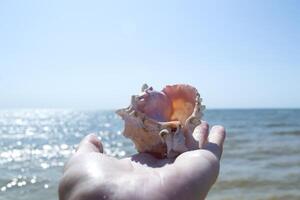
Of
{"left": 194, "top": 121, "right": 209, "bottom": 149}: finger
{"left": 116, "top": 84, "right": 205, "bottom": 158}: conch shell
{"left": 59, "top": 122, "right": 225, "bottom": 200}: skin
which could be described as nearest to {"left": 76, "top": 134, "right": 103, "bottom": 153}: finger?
{"left": 59, "top": 122, "right": 225, "bottom": 200}: skin

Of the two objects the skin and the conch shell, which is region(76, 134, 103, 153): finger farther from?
the conch shell

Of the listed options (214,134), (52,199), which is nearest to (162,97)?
(214,134)

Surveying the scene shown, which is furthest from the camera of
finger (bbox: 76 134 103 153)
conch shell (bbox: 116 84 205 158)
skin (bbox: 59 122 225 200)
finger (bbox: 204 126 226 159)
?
conch shell (bbox: 116 84 205 158)

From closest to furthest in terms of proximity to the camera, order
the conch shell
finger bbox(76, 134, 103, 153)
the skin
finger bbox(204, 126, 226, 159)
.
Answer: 1. the skin
2. finger bbox(76, 134, 103, 153)
3. finger bbox(204, 126, 226, 159)
4. the conch shell

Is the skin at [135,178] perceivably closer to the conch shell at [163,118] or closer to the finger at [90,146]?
the finger at [90,146]

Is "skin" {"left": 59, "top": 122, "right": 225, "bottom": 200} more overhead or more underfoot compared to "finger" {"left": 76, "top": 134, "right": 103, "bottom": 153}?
more overhead

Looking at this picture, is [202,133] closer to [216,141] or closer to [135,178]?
[216,141]

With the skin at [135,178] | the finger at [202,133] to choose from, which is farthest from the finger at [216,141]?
the skin at [135,178]
